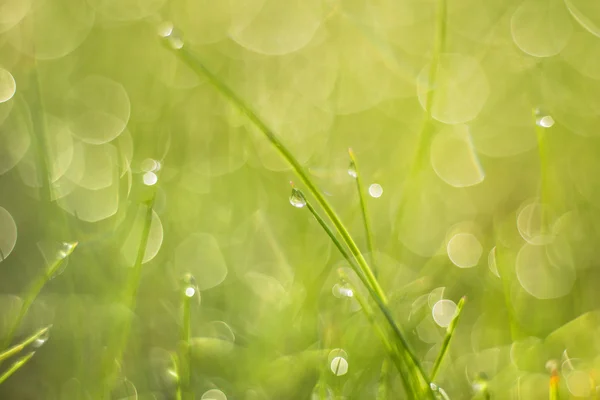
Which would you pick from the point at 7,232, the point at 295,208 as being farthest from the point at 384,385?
the point at 7,232

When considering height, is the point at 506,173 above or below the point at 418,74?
above

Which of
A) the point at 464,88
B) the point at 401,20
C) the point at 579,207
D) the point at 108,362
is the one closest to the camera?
the point at 108,362

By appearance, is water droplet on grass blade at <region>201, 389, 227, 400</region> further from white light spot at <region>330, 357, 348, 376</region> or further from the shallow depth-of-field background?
white light spot at <region>330, 357, 348, 376</region>

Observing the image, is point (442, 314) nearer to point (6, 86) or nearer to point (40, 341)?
point (40, 341)

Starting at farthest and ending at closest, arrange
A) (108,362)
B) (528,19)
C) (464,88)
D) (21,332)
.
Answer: (528,19) → (464,88) → (21,332) → (108,362)

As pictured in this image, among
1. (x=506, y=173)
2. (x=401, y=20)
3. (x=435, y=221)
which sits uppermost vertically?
(x=435, y=221)

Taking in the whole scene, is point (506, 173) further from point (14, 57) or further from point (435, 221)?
point (14, 57)

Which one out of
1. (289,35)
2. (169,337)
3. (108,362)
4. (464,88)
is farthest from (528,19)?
(108,362)
